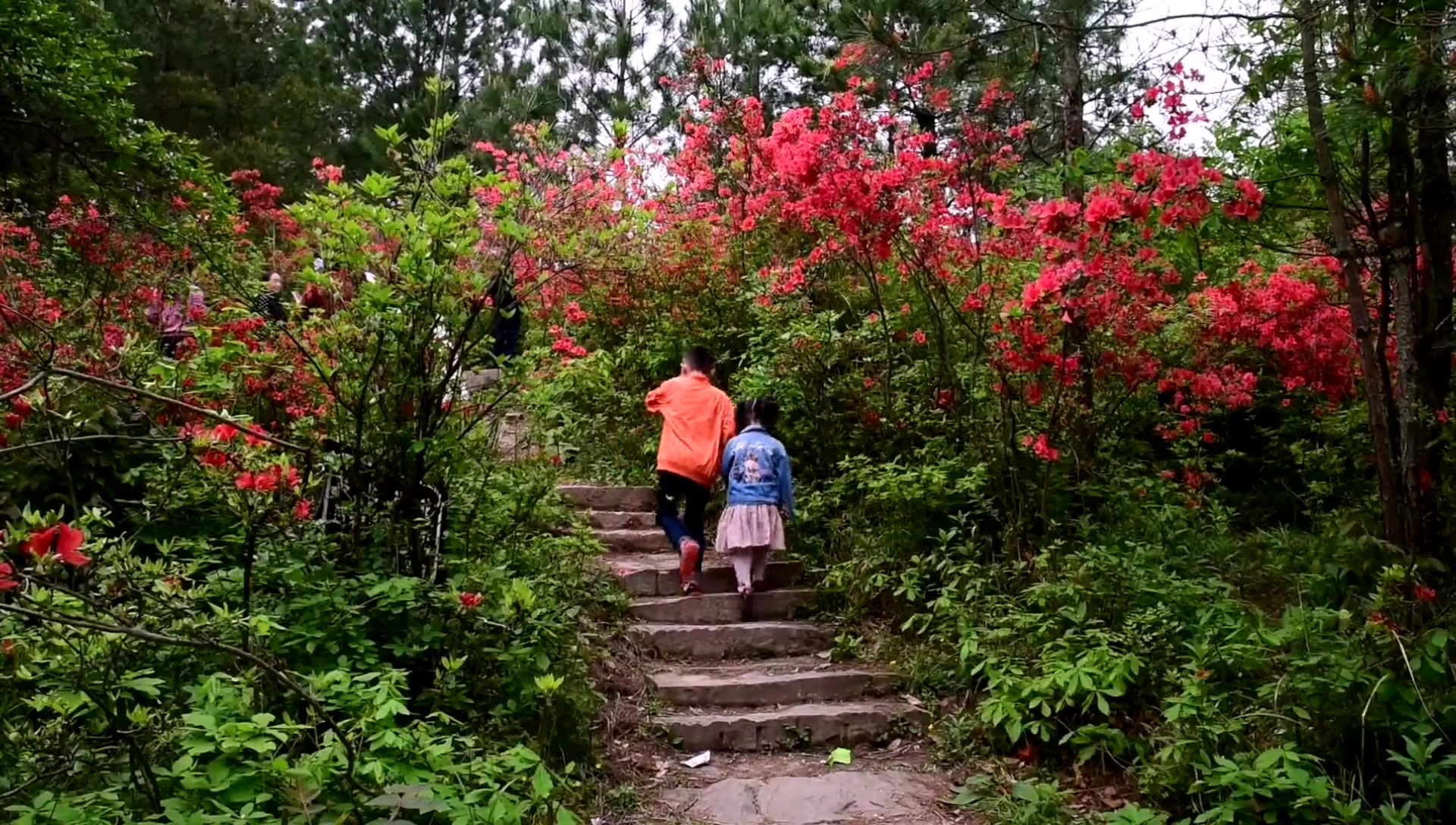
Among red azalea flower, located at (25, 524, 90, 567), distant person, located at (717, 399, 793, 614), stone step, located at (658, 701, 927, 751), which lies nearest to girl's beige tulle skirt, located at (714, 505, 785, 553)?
distant person, located at (717, 399, 793, 614)

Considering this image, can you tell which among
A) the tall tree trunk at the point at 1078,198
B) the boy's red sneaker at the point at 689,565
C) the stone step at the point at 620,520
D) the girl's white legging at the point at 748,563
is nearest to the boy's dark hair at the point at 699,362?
the boy's red sneaker at the point at 689,565

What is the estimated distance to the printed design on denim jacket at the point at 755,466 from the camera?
5.20 m

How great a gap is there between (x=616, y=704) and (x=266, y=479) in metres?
1.91

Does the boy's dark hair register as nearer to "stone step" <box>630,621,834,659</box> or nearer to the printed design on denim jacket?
the printed design on denim jacket

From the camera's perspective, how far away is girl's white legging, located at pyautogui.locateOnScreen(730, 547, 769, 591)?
5195 mm

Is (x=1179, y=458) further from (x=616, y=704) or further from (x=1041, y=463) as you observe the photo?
(x=616, y=704)

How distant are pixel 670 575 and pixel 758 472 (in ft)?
2.78

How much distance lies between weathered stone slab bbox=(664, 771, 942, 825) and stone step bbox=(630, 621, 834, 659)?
111cm

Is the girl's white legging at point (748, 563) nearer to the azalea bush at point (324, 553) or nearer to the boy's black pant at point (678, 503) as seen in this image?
the boy's black pant at point (678, 503)

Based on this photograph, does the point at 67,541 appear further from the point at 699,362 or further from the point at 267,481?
the point at 699,362

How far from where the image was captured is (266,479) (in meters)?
3.09

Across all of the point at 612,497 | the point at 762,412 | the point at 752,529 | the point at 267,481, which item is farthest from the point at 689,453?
the point at 267,481

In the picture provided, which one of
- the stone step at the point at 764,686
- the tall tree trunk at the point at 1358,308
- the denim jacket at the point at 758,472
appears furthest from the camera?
the denim jacket at the point at 758,472

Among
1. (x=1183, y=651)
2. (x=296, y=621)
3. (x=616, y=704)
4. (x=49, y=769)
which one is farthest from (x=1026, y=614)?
(x=49, y=769)
